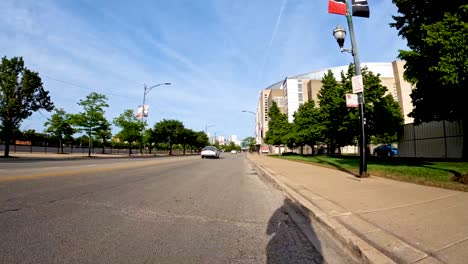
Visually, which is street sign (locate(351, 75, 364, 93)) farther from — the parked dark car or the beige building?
the beige building

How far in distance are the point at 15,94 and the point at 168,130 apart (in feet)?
154

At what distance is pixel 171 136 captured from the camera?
79.9 m

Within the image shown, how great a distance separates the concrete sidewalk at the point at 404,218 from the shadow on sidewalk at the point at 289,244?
0.55 m

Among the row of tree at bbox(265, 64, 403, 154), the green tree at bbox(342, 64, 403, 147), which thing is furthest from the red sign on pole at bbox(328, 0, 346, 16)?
the green tree at bbox(342, 64, 403, 147)

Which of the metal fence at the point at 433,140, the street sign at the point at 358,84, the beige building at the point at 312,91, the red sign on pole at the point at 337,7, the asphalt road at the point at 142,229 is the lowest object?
the asphalt road at the point at 142,229

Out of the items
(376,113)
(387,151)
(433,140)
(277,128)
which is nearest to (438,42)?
(433,140)

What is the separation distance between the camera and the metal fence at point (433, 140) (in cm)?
2260

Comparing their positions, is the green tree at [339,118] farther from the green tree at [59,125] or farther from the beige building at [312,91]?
the green tree at [59,125]

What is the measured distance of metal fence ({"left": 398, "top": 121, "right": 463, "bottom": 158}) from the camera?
74.2 ft

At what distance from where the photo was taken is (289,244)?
412 centimetres

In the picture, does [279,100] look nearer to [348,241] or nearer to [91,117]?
[91,117]

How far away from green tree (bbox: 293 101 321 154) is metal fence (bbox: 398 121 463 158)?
43.9ft

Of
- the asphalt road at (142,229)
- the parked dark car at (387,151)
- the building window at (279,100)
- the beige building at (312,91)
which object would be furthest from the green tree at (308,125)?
the building window at (279,100)

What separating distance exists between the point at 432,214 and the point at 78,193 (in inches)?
294
